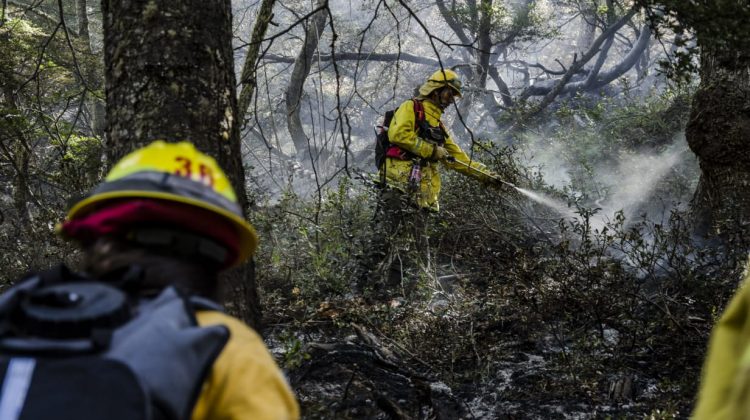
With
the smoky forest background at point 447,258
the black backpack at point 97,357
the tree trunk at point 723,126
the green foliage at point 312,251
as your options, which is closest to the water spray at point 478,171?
the smoky forest background at point 447,258

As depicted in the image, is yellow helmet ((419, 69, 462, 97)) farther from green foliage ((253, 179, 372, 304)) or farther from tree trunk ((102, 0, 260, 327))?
tree trunk ((102, 0, 260, 327))

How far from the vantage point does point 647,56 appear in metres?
24.1

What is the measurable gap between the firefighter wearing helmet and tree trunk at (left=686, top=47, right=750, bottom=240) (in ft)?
16.3

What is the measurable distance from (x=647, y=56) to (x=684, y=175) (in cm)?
1549

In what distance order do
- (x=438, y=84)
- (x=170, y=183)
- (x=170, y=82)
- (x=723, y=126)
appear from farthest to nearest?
(x=438, y=84), (x=723, y=126), (x=170, y=82), (x=170, y=183)

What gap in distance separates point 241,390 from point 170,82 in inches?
70.8

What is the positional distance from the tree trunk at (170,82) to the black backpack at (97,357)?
1516 mm

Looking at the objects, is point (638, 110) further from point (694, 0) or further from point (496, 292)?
point (694, 0)

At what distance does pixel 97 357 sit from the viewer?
1213 millimetres

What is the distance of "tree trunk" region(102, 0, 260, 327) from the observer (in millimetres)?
2777

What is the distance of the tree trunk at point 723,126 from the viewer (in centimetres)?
571

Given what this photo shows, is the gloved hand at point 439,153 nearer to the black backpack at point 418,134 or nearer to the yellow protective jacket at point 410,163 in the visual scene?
the yellow protective jacket at point 410,163

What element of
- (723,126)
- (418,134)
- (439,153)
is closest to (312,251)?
(439,153)

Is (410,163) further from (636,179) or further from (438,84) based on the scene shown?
(636,179)
